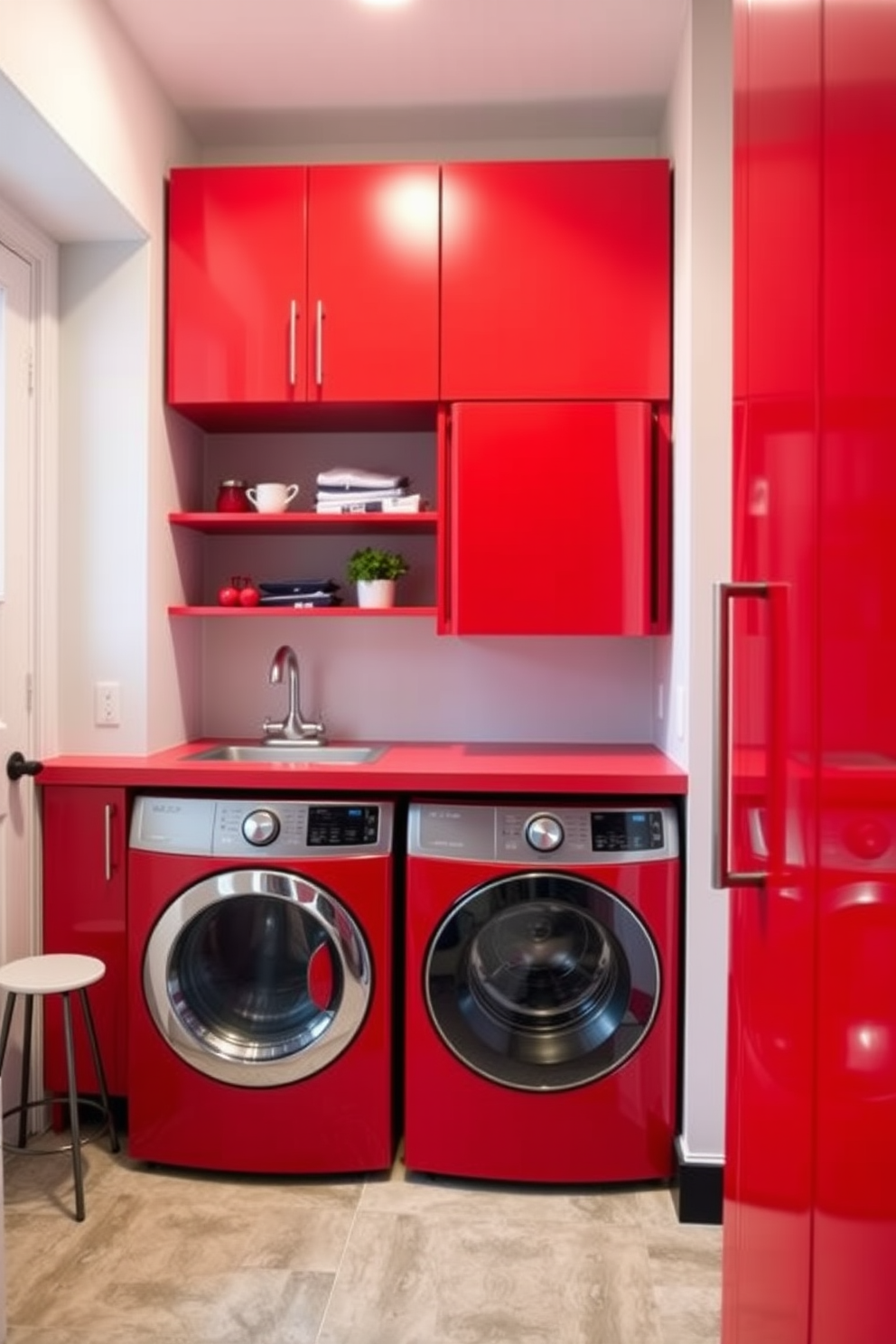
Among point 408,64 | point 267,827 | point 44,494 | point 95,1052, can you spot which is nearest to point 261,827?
point 267,827

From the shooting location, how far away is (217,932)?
2268mm

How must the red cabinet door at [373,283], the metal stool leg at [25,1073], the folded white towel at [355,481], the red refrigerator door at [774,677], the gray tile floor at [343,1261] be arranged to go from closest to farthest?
the red refrigerator door at [774,677], the gray tile floor at [343,1261], the metal stool leg at [25,1073], the red cabinet door at [373,283], the folded white towel at [355,481]

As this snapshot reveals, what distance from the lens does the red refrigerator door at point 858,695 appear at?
0.62 meters

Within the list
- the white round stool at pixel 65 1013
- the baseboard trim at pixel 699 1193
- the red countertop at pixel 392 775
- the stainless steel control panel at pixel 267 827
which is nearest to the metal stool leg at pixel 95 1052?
the white round stool at pixel 65 1013

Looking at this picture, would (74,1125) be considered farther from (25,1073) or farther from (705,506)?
(705,506)

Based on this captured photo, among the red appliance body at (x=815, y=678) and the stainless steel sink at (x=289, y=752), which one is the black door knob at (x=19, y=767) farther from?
the red appliance body at (x=815, y=678)

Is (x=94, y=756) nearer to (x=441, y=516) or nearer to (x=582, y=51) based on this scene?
(x=441, y=516)

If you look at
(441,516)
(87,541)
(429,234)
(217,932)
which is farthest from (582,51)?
(217,932)

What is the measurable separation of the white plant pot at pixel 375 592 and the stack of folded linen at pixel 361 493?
0.20 metres

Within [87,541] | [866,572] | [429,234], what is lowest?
[866,572]

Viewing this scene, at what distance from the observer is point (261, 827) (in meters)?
2.16

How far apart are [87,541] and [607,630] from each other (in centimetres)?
138

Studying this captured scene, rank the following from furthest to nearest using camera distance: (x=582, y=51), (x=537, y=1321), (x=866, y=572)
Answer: (x=582, y=51) → (x=537, y=1321) → (x=866, y=572)

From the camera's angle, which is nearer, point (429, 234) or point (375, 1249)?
point (375, 1249)
